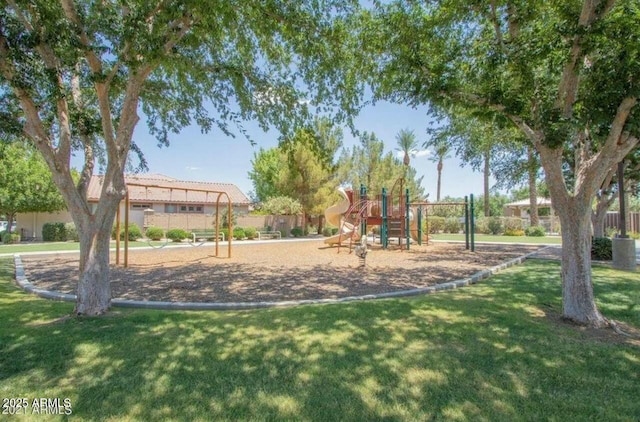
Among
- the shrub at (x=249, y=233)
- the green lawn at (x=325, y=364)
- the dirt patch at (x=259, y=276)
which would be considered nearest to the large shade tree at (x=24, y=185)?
the shrub at (x=249, y=233)

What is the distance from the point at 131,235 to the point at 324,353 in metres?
21.5

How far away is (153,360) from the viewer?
365 centimetres

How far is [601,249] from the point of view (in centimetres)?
1166

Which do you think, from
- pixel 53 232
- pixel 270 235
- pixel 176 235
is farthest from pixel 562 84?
pixel 53 232

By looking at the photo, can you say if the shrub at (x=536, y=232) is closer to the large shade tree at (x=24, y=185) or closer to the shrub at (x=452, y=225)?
the shrub at (x=452, y=225)

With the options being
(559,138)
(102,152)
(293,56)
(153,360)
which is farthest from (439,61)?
(102,152)

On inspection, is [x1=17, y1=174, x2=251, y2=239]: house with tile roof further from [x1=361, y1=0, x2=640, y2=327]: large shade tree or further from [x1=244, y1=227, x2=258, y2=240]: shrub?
[x1=361, y1=0, x2=640, y2=327]: large shade tree

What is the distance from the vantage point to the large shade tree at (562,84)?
4.51 m

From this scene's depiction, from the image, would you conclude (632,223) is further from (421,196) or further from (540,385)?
(540,385)

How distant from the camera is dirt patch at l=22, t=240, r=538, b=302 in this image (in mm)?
6910

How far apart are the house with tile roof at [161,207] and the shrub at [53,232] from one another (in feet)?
9.69

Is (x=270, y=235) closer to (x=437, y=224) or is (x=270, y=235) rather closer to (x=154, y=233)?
(x=154, y=233)

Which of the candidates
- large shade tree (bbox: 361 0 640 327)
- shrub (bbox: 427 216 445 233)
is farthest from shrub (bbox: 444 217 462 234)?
large shade tree (bbox: 361 0 640 327)

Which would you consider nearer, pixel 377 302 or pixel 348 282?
pixel 377 302
